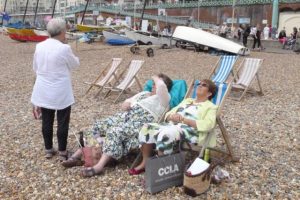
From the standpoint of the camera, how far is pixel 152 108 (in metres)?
4.50

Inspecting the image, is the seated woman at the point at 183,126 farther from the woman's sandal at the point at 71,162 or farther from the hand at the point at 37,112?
the hand at the point at 37,112

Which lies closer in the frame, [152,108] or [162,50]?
[152,108]

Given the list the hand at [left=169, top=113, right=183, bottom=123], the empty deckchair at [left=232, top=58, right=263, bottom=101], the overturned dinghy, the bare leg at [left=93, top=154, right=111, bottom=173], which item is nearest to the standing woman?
the bare leg at [left=93, top=154, right=111, bottom=173]

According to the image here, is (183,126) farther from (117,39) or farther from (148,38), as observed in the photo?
(117,39)

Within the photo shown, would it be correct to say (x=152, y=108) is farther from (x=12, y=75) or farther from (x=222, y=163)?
(x=12, y=75)

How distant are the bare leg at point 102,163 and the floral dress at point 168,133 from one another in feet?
1.41

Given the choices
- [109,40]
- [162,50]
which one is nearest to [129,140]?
[162,50]

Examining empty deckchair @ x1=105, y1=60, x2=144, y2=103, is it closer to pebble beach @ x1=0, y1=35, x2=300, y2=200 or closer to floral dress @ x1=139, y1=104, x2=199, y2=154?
pebble beach @ x1=0, y1=35, x2=300, y2=200

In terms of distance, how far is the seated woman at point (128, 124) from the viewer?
414cm

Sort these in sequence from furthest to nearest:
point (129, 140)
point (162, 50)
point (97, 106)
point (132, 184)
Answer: point (162, 50), point (97, 106), point (129, 140), point (132, 184)

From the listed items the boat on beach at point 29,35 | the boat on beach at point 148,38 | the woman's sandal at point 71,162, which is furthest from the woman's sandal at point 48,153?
the boat on beach at point 29,35

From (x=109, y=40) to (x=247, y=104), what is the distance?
1818cm

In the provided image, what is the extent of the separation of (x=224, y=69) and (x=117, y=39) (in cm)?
1678

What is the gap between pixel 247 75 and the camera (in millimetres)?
8641
